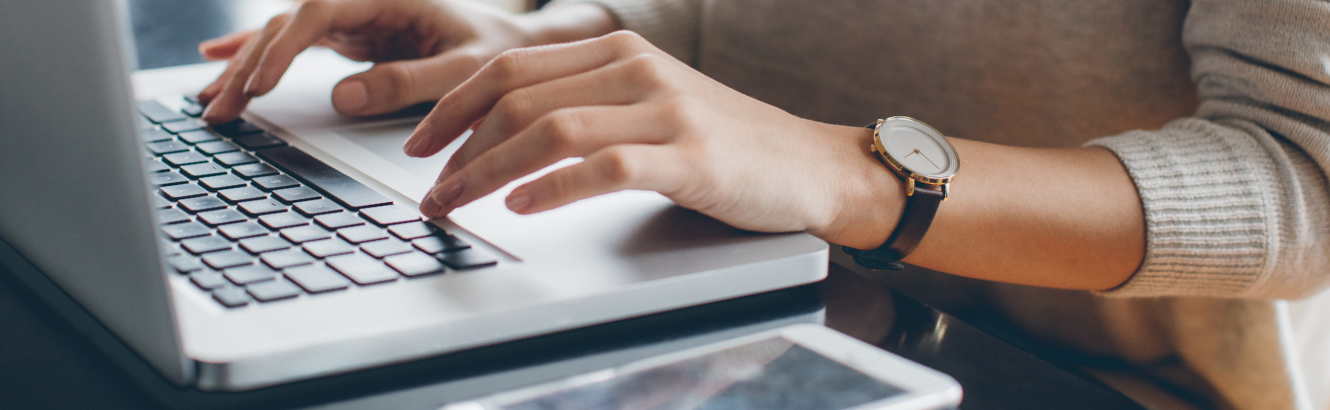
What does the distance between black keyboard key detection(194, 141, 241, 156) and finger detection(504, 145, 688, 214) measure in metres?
0.22

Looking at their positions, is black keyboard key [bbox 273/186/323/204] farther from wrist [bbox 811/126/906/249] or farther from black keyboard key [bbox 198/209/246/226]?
wrist [bbox 811/126/906/249]

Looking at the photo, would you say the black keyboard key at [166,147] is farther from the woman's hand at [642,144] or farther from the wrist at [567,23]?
the wrist at [567,23]

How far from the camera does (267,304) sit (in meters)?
0.28

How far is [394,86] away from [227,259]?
0.25 meters

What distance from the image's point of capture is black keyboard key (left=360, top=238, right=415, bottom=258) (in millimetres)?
330

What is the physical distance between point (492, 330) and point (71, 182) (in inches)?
5.0

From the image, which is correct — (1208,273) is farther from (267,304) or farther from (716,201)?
(267,304)

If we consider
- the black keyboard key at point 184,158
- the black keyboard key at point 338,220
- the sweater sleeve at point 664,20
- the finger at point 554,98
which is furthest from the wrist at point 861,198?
the sweater sleeve at point 664,20

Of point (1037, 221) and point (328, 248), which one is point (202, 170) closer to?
point (328, 248)

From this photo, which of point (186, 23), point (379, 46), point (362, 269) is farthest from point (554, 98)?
point (186, 23)

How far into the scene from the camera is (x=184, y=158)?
462mm

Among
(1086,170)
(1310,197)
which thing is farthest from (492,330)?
(1310,197)

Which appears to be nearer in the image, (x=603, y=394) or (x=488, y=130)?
(x=603, y=394)

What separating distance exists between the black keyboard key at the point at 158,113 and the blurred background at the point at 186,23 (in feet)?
0.68
